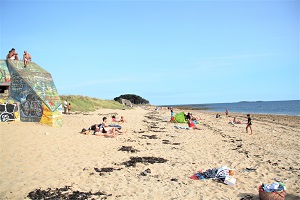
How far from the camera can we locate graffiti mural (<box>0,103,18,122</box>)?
14.4 m

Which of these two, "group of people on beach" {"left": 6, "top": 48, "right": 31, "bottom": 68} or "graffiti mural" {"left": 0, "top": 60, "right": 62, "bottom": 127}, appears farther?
"group of people on beach" {"left": 6, "top": 48, "right": 31, "bottom": 68}

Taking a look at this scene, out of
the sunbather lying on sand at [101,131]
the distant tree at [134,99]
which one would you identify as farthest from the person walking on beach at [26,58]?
the distant tree at [134,99]

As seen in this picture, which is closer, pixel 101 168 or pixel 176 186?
pixel 176 186

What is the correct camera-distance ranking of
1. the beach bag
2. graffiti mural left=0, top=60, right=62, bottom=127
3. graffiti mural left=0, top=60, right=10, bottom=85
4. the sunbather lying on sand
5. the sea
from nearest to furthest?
the beach bag, the sunbather lying on sand, graffiti mural left=0, top=60, right=62, bottom=127, graffiti mural left=0, top=60, right=10, bottom=85, the sea

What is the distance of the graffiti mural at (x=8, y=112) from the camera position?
47.1 feet

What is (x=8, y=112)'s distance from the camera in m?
14.5

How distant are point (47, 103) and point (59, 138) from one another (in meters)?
3.72

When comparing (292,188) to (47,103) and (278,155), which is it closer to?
(278,155)

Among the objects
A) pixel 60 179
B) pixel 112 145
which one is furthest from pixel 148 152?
pixel 60 179

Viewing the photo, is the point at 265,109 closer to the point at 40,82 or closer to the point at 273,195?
the point at 40,82

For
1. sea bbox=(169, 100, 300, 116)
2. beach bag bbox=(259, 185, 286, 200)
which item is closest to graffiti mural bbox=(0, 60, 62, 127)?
beach bag bbox=(259, 185, 286, 200)

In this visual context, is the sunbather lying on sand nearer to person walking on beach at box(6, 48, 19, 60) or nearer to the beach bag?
person walking on beach at box(6, 48, 19, 60)

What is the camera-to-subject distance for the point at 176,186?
6.60 metres

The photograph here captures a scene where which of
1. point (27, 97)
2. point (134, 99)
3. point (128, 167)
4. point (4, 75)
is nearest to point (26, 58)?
point (4, 75)
